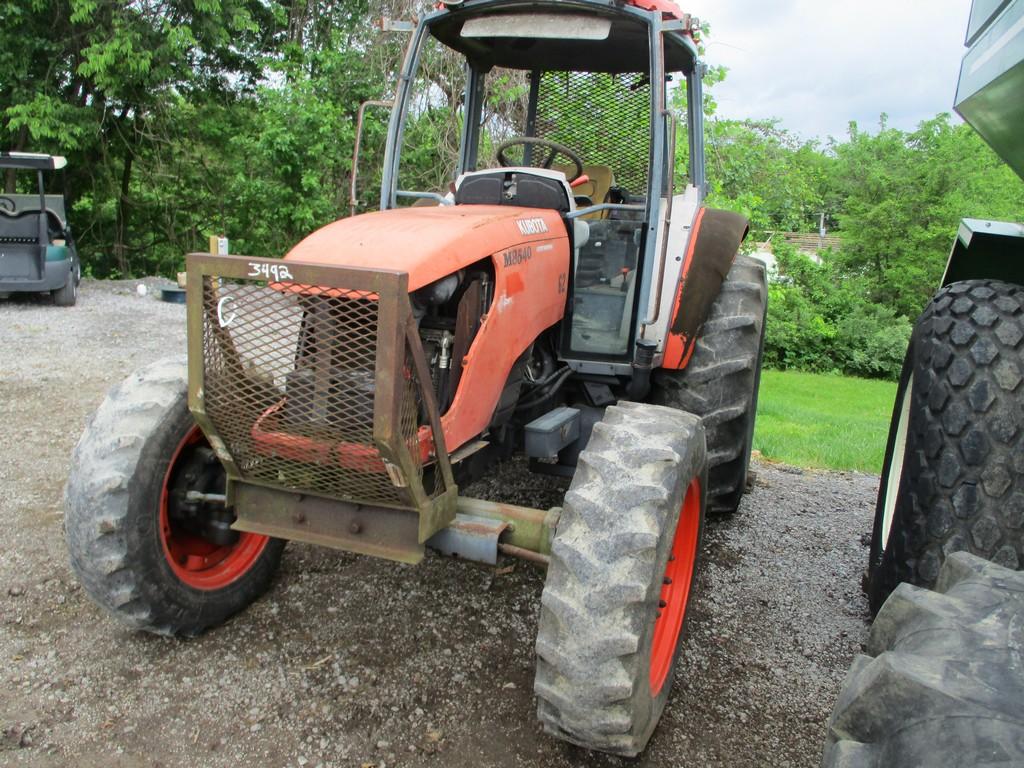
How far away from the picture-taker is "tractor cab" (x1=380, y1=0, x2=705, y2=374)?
3467 millimetres

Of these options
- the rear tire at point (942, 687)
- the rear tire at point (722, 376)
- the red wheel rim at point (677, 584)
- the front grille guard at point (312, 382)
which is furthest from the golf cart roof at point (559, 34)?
the rear tire at point (942, 687)

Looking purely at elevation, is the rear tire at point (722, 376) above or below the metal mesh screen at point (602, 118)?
below

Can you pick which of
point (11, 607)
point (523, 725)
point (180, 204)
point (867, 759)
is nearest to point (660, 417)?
point (523, 725)

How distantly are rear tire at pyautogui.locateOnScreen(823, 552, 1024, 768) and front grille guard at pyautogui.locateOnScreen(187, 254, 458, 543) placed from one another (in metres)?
1.31

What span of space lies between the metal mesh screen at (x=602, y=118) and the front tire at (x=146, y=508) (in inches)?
101

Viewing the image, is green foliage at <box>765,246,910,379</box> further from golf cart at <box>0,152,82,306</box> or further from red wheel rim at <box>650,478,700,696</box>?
red wheel rim at <box>650,478,700,696</box>

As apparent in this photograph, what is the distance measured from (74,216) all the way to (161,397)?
55.5 feet

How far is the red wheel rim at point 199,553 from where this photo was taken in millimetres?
3033

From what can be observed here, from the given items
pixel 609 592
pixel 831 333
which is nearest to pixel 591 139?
pixel 609 592

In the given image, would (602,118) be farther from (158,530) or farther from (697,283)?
(158,530)

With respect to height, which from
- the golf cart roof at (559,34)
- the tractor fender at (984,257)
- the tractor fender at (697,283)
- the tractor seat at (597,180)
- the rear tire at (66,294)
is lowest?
the rear tire at (66,294)

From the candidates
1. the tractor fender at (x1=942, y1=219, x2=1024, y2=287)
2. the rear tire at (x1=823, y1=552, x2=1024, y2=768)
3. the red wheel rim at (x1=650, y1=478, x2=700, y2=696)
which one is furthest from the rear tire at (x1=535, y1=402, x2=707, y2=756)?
the tractor fender at (x1=942, y1=219, x2=1024, y2=287)

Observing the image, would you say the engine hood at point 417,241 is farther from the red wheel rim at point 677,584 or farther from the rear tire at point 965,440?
the rear tire at point 965,440

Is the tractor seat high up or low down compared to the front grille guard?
up
